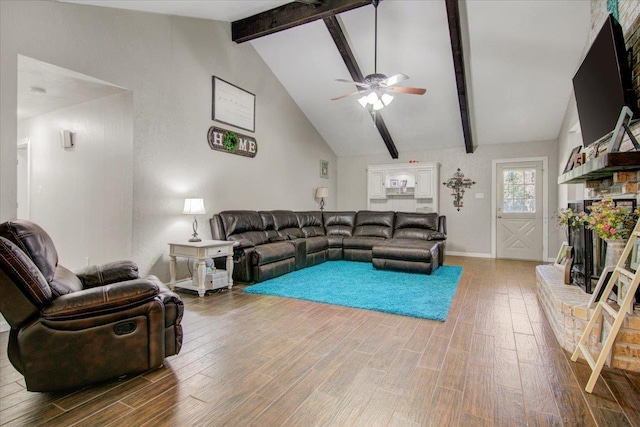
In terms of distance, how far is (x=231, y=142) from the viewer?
198 inches

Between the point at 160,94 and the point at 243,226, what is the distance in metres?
2.07

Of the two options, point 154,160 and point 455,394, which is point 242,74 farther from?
point 455,394

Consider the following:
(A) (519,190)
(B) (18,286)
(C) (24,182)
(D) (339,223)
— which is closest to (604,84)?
(B) (18,286)

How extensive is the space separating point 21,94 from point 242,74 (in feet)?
9.58

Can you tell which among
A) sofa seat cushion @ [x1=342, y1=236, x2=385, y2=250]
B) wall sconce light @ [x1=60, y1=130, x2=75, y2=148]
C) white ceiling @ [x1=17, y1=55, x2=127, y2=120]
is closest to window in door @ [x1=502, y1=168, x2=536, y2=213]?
sofa seat cushion @ [x1=342, y1=236, x2=385, y2=250]

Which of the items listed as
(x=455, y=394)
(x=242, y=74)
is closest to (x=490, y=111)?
(x=242, y=74)

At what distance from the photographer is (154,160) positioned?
388 cm

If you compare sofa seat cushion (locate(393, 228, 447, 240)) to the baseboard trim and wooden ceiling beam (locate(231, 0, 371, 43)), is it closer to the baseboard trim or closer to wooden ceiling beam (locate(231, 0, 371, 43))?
the baseboard trim

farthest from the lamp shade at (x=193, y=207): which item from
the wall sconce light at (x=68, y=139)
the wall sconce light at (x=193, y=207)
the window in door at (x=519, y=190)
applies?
the window in door at (x=519, y=190)

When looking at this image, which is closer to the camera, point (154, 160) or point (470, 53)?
point (154, 160)

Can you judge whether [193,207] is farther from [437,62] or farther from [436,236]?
[437,62]

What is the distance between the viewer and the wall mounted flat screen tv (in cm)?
229

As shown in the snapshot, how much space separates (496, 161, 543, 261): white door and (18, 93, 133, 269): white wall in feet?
22.4

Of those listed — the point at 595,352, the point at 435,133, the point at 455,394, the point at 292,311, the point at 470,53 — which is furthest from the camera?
the point at 435,133
